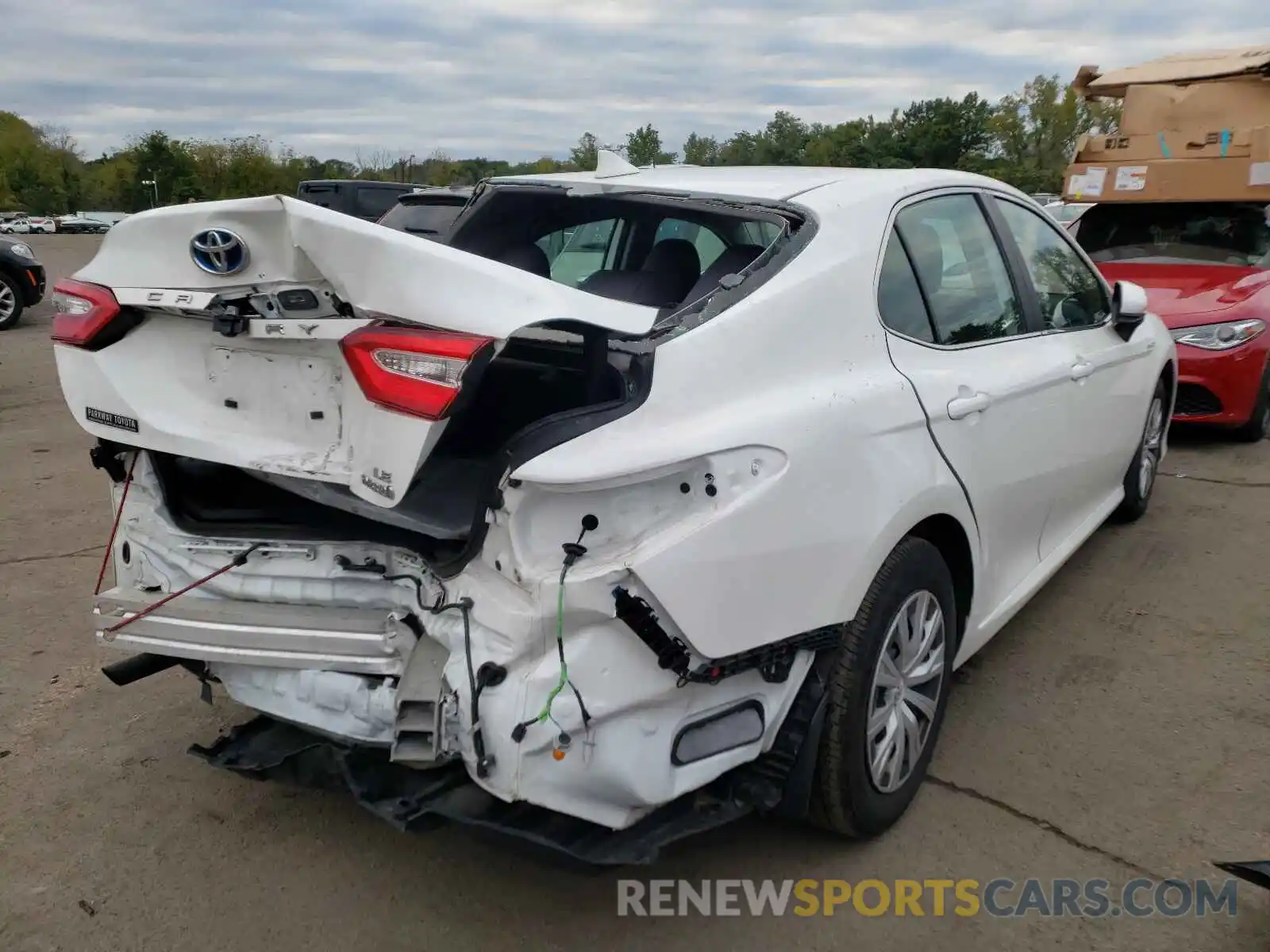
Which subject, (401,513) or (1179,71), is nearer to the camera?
(401,513)

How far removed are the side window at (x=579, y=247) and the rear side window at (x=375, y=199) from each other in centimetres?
1132

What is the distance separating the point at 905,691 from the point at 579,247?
2144 millimetres

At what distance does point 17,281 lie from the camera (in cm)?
1303

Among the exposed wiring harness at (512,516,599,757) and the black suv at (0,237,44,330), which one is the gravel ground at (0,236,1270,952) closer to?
the exposed wiring harness at (512,516,599,757)

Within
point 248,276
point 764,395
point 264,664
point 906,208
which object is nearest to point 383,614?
point 264,664

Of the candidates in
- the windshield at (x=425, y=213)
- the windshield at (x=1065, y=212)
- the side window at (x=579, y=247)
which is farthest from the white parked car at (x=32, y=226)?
the side window at (x=579, y=247)

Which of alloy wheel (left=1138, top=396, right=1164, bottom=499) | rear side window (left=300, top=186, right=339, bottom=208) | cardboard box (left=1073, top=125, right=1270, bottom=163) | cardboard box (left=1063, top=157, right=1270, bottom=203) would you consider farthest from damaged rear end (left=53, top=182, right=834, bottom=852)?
rear side window (left=300, top=186, right=339, bottom=208)

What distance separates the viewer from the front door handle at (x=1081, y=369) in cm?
365

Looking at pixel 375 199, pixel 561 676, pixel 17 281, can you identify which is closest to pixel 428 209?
pixel 561 676

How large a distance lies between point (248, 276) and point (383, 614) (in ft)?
2.72

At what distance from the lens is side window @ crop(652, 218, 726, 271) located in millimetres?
3537

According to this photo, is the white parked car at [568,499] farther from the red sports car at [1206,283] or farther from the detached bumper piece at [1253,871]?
the red sports car at [1206,283]

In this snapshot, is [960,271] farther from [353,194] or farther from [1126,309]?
[353,194]

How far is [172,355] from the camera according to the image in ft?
8.46
